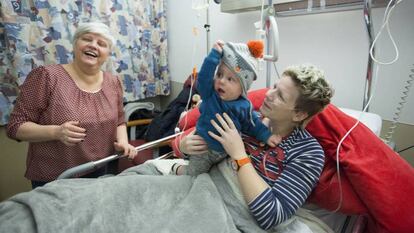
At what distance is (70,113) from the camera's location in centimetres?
123

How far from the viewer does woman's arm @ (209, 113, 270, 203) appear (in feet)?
2.79

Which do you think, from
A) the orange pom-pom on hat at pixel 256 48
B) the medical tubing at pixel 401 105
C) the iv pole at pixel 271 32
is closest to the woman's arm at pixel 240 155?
the orange pom-pom on hat at pixel 256 48

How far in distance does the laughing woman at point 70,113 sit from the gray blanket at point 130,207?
31cm

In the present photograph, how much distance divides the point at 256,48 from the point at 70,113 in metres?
0.90

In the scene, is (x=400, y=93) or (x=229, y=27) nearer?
(x=400, y=93)

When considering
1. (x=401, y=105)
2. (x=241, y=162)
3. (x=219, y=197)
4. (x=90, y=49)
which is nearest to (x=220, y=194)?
(x=219, y=197)

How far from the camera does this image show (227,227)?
2.68 feet

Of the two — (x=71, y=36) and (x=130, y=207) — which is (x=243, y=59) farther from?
(x=71, y=36)

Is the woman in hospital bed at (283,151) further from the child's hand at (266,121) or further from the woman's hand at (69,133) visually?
the woman's hand at (69,133)

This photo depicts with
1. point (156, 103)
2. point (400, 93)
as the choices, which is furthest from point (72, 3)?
point (400, 93)

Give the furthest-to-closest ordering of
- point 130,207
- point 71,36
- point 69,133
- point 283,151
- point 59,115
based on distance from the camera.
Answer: point 71,36 → point 59,115 → point 69,133 → point 283,151 → point 130,207

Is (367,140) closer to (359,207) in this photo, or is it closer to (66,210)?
(359,207)

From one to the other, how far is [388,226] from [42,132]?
1.41 meters

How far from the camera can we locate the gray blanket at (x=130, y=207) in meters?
0.78
